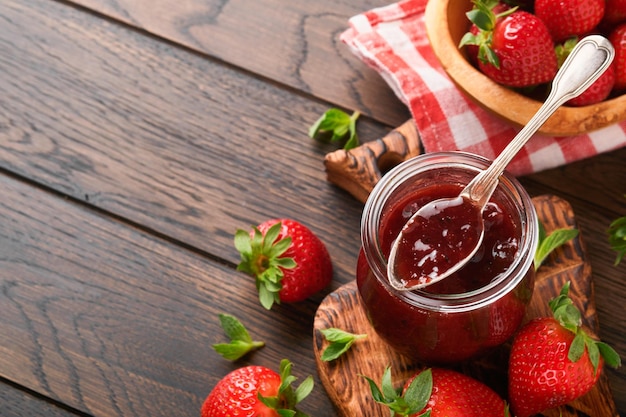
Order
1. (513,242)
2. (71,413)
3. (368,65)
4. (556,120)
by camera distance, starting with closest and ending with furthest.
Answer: (513,242)
(556,120)
(71,413)
(368,65)

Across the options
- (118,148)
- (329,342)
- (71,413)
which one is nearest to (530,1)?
(329,342)

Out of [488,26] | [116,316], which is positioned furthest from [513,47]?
[116,316]

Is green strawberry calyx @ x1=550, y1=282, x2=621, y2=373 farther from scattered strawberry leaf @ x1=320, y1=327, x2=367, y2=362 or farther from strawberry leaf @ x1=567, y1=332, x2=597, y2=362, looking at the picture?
scattered strawberry leaf @ x1=320, y1=327, x2=367, y2=362

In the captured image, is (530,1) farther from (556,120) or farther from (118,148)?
(118,148)

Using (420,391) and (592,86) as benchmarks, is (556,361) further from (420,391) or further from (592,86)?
→ (592,86)

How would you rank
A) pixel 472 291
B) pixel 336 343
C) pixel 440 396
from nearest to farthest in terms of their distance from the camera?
1. pixel 472 291
2. pixel 440 396
3. pixel 336 343

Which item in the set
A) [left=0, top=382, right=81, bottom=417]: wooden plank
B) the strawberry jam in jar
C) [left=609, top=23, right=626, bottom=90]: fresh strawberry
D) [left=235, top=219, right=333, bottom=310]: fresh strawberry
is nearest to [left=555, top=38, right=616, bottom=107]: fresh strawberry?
[left=609, top=23, right=626, bottom=90]: fresh strawberry
